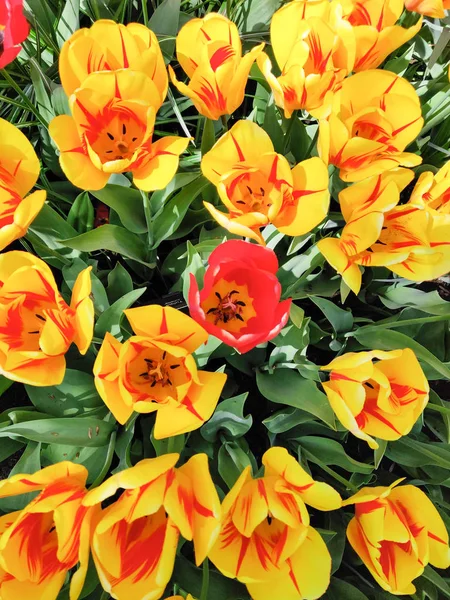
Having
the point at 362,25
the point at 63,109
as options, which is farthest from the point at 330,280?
the point at 63,109

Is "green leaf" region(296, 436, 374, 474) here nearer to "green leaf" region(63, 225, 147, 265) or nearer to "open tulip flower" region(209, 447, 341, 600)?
"open tulip flower" region(209, 447, 341, 600)

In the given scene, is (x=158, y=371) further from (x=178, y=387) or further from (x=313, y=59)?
(x=313, y=59)

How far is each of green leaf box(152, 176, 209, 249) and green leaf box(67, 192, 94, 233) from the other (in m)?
0.11

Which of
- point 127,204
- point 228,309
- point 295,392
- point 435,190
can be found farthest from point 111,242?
point 435,190

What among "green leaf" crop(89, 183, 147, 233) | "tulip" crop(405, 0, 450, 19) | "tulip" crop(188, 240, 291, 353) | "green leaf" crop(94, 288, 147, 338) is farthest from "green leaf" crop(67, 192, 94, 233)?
"tulip" crop(405, 0, 450, 19)

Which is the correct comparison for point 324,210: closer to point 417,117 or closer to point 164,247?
point 417,117

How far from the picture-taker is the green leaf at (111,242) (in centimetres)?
66

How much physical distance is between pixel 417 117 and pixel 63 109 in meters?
0.51

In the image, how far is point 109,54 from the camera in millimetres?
587

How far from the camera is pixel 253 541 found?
59cm

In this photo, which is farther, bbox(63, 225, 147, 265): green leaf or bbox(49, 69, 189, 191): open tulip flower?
bbox(63, 225, 147, 265): green leaf

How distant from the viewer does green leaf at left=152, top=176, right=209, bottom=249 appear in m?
0.74

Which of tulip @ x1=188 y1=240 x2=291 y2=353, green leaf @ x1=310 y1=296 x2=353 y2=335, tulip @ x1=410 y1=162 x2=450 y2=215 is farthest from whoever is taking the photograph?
green leaf @ x1=310 y1=296 x2=353 y2=335

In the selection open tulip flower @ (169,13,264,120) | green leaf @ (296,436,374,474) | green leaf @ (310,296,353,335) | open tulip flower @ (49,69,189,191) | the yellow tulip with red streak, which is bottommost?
green leaf @ (296,436,374,474)
